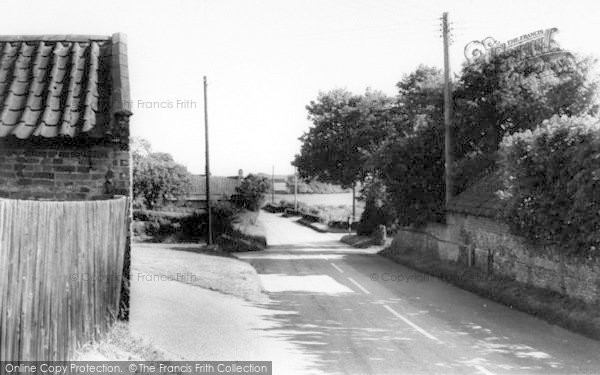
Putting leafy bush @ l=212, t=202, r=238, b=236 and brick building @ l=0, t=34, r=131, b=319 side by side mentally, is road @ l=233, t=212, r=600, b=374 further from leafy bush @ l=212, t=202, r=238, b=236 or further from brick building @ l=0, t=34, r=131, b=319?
leafy bush @ l=212, t=202, r=238, b=236

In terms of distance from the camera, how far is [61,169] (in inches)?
309

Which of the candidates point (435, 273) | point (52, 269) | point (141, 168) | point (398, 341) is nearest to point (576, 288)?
point (398, 341)

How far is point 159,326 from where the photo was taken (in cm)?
1057

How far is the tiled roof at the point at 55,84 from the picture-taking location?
782cm

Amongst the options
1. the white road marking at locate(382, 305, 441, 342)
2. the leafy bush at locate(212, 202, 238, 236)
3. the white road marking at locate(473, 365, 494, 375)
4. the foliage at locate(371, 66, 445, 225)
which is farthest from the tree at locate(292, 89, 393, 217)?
the white road marking at locate(473, 365, 494, 375)

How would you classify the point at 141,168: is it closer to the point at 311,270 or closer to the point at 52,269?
the point at 311,270

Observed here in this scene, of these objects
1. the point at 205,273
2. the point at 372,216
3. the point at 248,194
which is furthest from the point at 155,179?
the point at 205,273

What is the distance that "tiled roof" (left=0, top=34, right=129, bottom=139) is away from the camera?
25.7 feet

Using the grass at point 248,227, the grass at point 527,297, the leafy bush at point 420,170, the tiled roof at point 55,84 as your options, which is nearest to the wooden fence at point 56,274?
the tiled roof at point 55,84

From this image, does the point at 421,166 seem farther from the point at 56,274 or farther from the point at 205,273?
the point at 56,274

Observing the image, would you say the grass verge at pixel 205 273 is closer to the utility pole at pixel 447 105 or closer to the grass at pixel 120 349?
the grass at pixel 120 349

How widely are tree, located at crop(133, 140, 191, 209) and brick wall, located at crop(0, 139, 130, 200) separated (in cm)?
4345

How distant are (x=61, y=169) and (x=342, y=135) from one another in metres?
35.7

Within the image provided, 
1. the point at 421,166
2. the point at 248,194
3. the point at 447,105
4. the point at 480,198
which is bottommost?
the point at 480,198
